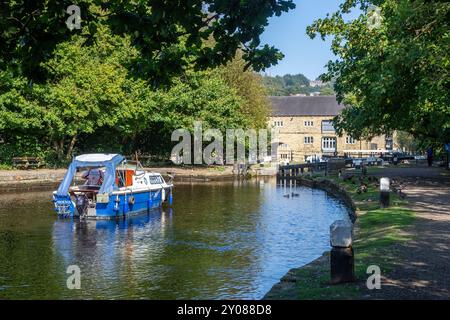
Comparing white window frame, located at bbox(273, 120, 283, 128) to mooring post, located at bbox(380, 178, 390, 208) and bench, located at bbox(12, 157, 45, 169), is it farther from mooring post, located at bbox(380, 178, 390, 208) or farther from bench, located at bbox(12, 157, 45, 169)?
mooring post, located at bbox(380, 178, 390, 208)

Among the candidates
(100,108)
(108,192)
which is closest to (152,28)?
(108,192)

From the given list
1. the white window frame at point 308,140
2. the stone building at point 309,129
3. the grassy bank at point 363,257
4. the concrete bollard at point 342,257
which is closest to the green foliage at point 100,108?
the grassy bank at point 363,257

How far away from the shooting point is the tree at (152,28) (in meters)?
11.4

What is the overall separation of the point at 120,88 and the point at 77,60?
505cm

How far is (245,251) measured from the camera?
21.1m

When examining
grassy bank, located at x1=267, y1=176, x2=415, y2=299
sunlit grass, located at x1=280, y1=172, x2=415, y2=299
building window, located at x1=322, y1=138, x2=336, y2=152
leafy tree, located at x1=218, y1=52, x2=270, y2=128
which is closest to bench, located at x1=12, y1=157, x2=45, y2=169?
leafy tree, located at x1=218, y1=52, x2=270, y2=128

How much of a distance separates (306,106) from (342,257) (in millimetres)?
102353

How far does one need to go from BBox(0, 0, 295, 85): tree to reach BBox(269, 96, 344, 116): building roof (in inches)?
3893

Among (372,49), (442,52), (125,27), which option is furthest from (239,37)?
(372,49)

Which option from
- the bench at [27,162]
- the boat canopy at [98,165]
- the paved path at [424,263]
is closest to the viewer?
the paved path at [424,263]

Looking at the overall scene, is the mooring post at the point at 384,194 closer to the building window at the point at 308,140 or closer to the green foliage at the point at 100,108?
the green foliage at the point at 100,108

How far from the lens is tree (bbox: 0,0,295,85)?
11.4 meters

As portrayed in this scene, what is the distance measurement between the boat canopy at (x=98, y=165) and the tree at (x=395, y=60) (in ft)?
45.8
